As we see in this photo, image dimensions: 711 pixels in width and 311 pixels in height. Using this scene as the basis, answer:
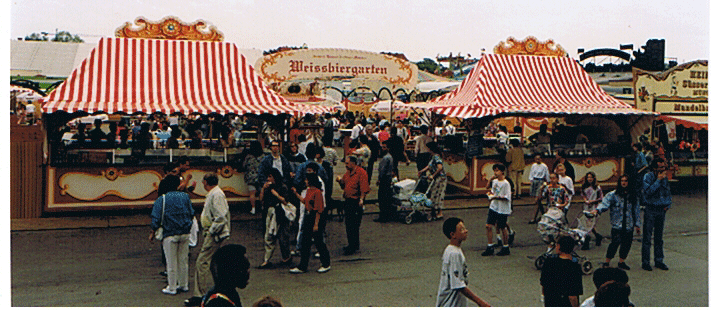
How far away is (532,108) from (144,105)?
8822 mm

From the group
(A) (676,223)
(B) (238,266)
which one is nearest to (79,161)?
(B) (238,266)

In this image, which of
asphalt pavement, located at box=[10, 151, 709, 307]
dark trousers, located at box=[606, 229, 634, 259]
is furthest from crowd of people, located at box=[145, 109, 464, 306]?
dark trousers, located at box=[606, 229, 634, 259]

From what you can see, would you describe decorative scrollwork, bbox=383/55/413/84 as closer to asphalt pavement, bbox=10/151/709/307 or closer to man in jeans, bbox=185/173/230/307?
asphalt pavement, bbox=10/151/709/307

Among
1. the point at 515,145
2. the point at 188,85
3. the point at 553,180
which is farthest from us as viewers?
the point at 515,145

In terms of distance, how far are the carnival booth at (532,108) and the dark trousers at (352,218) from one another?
20.2 ft

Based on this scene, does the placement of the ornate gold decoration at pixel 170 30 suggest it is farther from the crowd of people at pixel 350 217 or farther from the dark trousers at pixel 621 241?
the dark trousers at pixel 621 241

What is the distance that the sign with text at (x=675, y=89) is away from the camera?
690 inches

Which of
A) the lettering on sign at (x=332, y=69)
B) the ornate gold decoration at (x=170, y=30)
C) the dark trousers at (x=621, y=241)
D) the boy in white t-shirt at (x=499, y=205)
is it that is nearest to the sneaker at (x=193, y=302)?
the boy in white t-shirt at (x=499, y=205)

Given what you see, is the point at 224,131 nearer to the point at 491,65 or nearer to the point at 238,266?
the point at 491,65

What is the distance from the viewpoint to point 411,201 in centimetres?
1251

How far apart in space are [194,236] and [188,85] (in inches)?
234

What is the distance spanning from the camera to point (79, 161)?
12.7 meters
